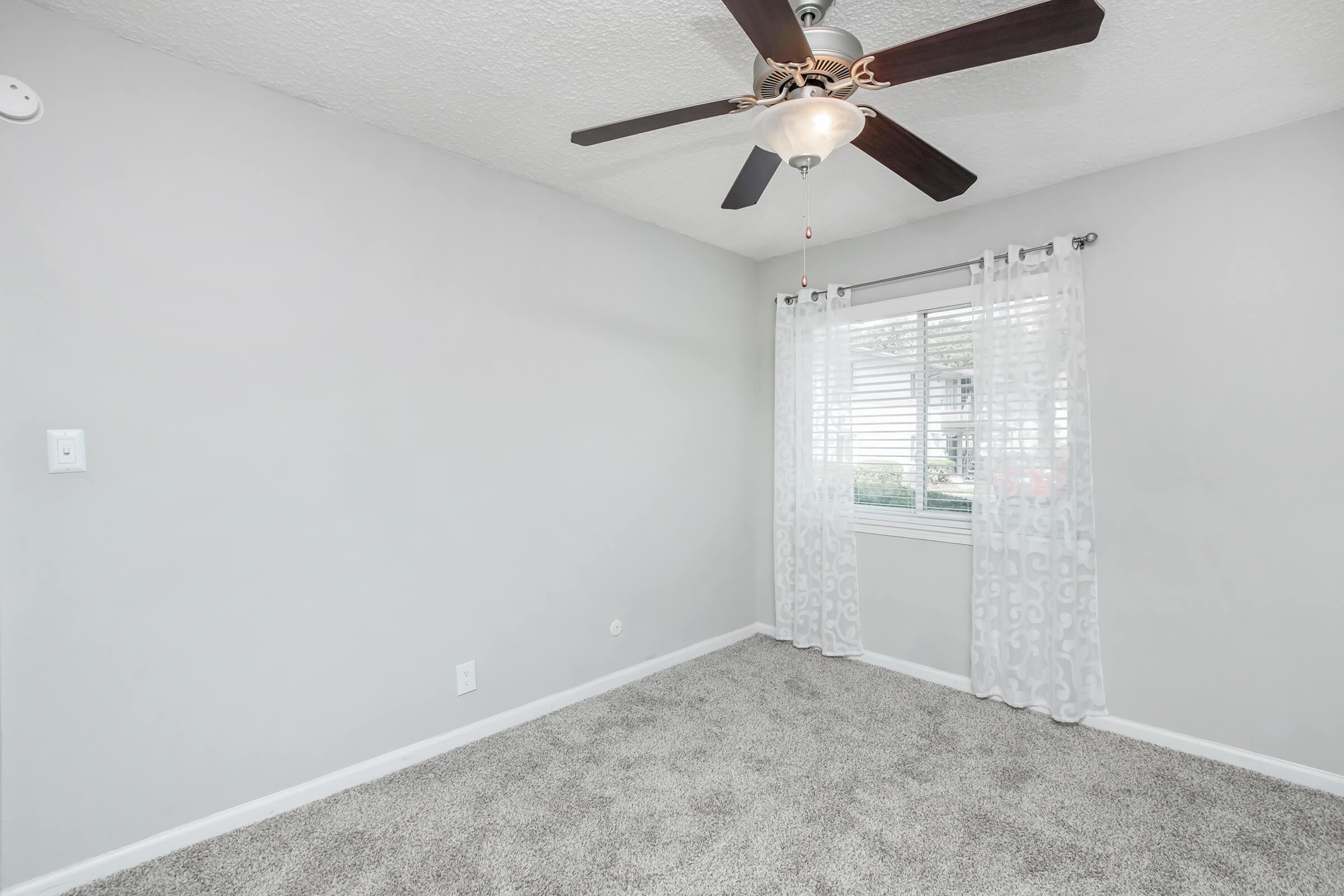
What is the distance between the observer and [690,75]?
1.95 meters

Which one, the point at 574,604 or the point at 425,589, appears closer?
the point at 425,589

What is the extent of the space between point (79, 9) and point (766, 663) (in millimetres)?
3656

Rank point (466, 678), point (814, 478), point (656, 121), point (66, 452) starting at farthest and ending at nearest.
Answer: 1. point (814, 478)
2. point (466, 678)
3. point (66, 452)
4. point (656, 121)

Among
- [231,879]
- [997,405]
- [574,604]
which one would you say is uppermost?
[997,405]

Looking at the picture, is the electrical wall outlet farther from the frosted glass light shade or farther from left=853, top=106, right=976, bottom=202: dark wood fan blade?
left=853, top=106, right=976, bottom=202: dark wood fan blade

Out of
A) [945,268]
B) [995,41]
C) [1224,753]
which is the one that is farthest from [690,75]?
[1224,753]

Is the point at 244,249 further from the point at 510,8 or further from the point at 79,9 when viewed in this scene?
the point at 510,8

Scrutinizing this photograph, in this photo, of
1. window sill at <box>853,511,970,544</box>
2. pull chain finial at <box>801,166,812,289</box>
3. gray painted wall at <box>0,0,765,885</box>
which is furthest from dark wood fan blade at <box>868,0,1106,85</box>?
window sill at <box>853,511,970,544</box>

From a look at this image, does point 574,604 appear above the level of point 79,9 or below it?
below

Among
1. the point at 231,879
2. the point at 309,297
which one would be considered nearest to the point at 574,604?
the point at 231,879

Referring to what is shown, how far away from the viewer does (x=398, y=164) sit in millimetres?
2352

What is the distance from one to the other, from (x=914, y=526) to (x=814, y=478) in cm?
60

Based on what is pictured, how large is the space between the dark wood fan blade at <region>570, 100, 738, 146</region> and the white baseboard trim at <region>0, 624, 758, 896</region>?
2264mm

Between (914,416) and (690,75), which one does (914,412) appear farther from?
(690,75)
